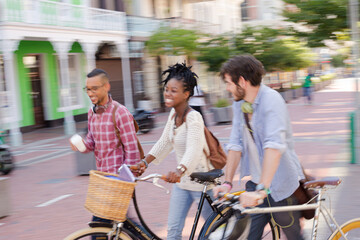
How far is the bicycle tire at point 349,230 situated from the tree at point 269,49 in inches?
731

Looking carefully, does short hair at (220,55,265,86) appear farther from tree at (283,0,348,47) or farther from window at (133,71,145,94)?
window at (133,71,145,94)

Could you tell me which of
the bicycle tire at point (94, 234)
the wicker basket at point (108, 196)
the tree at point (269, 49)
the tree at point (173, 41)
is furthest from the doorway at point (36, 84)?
the wicker basket at point (108, 196)

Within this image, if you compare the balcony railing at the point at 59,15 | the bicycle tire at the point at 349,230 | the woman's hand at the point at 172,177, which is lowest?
the bicycle tire at the point at 349,230

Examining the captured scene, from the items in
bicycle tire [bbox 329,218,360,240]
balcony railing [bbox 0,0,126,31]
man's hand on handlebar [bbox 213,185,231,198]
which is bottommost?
bicycle tire [bbox 329,218,360,240]

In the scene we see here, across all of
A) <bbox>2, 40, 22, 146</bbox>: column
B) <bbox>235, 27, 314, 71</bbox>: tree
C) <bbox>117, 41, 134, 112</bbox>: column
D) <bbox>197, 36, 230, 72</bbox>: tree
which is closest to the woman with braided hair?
<bbox>2, 40, 22, 146</bbox>: column

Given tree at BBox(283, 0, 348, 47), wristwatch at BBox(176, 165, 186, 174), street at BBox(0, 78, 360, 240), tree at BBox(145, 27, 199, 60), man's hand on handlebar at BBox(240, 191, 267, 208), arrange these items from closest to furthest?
1. man's hand on handlebar at BBox(240, 191, 267, 208)
2. wristwatch at BBox(176, 165, 186, 174)
3. street at BBox(0, 78, 360, 240)
4. tree at BBox(283, 0, 348, 47)
5. tree at BBox(145, 27, 199, 60)

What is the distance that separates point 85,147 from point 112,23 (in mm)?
17239

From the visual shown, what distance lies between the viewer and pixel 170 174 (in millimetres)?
2736

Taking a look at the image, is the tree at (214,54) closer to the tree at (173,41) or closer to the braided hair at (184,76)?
the tree at (173,41)

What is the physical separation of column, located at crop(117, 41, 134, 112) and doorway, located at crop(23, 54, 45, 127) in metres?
Answer: 3.79

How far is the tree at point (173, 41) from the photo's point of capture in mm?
18078

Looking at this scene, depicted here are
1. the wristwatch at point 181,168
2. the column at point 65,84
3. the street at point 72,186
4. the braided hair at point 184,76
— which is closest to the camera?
the wristwatch at point 181,168

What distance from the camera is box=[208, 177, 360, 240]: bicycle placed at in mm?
2568

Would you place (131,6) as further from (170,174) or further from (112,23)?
(170,174)
